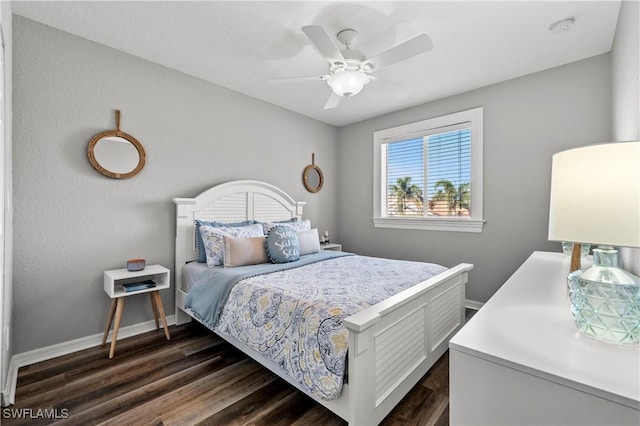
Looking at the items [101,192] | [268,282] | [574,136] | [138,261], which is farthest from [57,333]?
[574,136]

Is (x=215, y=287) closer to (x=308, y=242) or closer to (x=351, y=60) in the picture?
(x=308, y=242)

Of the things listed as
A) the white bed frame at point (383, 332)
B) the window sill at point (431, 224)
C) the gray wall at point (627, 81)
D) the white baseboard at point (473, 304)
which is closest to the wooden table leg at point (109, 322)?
the white bed frame at point (383, 332)

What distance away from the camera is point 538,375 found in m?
0.74

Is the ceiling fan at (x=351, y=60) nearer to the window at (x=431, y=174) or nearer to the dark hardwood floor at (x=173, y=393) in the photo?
the window at (x=431, y=174)

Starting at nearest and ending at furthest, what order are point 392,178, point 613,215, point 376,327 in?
point 613,215 → point 376,327 → point 392,178

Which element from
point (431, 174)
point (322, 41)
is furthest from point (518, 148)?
point (322, 41)

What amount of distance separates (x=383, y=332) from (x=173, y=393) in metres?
1.41

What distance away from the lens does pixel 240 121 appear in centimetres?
355

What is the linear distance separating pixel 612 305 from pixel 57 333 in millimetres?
3388

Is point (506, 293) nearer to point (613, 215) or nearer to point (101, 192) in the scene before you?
point (613, 215)

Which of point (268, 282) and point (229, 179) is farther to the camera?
point (229, 179)

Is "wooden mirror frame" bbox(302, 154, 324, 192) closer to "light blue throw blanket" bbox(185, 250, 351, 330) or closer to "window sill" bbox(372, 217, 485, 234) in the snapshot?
"window sill" bbox(372, 217, 485, 234)

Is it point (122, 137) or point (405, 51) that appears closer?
point (405, 51)

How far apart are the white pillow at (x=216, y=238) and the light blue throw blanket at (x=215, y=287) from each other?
0.16 m
